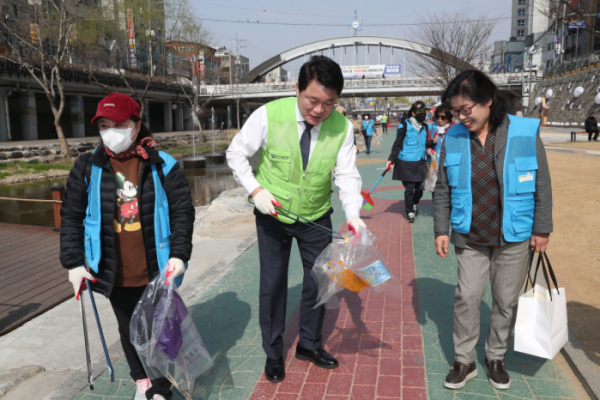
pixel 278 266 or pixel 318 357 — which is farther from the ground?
pixel 278 266

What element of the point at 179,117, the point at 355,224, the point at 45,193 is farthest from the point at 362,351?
the point at 179,117

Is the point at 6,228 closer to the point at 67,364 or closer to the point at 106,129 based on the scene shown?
the point at 67,364

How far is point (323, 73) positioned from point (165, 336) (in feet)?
Answer: 5.22

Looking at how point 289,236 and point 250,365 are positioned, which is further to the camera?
point 250,365

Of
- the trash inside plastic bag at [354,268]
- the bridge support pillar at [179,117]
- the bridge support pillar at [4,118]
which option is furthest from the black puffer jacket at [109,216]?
the bridge support pillar at [179,117]

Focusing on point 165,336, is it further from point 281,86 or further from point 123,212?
point 281,86

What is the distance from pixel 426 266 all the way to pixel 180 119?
51.3m

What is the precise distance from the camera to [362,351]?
3.35 meters

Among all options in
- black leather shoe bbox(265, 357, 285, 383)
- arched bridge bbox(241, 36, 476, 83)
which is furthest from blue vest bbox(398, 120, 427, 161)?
arched bridge bbox(241, 36, 476, 83)

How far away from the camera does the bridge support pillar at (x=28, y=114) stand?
95.6 ft

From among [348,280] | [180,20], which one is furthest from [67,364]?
[180,20]

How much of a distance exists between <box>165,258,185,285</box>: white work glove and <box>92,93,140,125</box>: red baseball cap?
2.50 feet

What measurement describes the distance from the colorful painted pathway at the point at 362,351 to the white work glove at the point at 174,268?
91 centimetres

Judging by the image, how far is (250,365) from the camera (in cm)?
319
